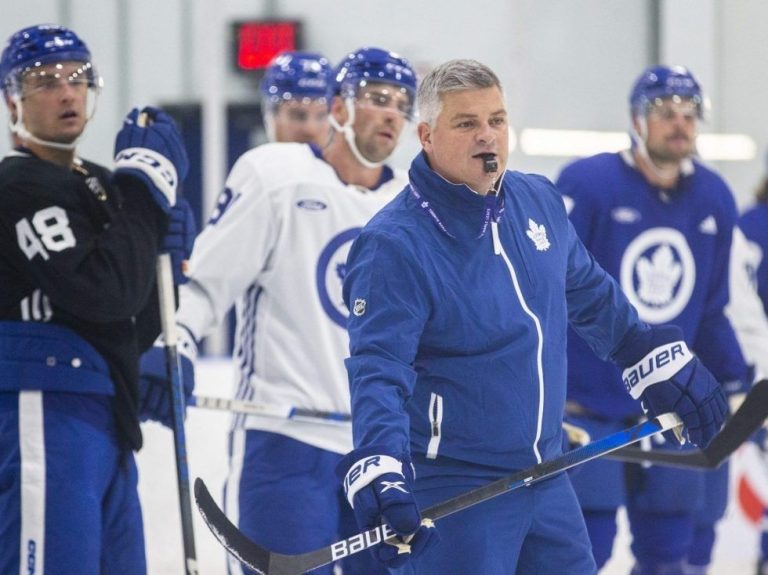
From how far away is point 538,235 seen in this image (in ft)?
8.48

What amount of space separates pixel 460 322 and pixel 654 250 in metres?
1.76

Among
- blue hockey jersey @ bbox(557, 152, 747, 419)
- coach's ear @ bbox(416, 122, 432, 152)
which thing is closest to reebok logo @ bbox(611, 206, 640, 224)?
blue hockey jersey @ bbox(557, 152, 747, 419)

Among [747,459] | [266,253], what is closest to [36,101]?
[266,253]

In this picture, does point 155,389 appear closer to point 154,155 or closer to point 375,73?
point 154,155

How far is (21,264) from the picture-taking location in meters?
2.70

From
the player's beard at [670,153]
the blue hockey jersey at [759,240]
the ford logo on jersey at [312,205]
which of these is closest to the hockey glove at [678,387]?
the ford logo on jersey at [312,205]

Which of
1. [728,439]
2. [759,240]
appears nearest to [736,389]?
[759,240]

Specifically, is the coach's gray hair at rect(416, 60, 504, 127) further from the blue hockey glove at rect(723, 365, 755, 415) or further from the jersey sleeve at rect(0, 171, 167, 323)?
the blue hockey glove at rect(723, 365, 755, 415)

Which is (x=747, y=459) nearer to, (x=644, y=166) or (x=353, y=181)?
(x=644, y=166)

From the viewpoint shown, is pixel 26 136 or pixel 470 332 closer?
pixel 470 332

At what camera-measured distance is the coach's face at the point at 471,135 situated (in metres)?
2.49

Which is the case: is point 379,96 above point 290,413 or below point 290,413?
above

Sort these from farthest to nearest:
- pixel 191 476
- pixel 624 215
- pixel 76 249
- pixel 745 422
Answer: pixel 191 476 → pixel 624 215 → pixel 745 422 → pixel 76 249

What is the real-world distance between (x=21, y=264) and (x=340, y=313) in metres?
0.91
